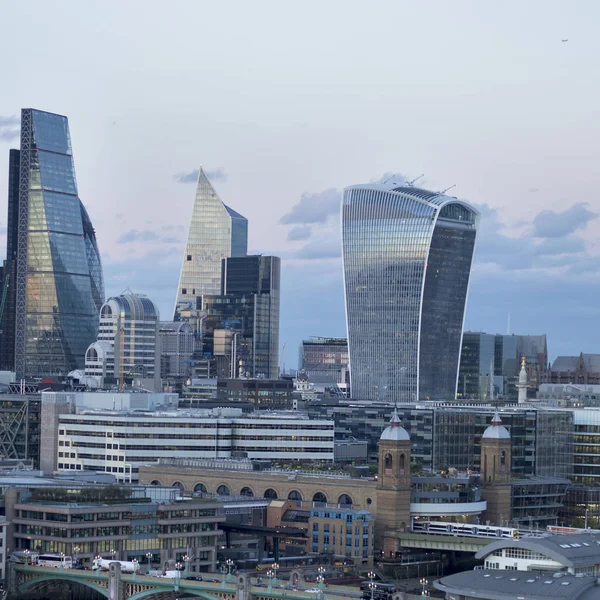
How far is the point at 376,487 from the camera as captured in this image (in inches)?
7608

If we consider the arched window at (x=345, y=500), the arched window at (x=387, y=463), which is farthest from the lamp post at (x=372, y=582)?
the arched window at (x=345, y=500)

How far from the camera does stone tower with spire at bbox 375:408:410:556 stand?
7436 inches

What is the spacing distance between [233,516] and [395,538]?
19789 millimetres

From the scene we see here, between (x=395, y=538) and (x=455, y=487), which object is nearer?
(x=395, y=538)

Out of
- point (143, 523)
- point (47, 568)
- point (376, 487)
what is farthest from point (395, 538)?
point (47, 568)

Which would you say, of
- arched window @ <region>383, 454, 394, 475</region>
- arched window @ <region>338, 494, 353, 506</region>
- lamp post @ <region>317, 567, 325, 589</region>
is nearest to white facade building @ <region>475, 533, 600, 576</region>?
lamp post @ <region>317, 567, 325, 589</region>

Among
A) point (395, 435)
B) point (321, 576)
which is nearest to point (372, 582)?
point (321, 576)

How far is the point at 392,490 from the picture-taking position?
625 feet

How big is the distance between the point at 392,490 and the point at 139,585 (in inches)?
1692

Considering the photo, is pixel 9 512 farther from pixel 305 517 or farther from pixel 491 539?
pixel 491 539

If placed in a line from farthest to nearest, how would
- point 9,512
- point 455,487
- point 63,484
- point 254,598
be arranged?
point 455,487
point 63,484
point 9,512
point 254,598

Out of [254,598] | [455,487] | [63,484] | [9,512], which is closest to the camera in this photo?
[254,598]

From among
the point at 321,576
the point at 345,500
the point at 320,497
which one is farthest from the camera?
the point at 320,497

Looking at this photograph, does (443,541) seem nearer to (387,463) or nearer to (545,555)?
(387,463)
